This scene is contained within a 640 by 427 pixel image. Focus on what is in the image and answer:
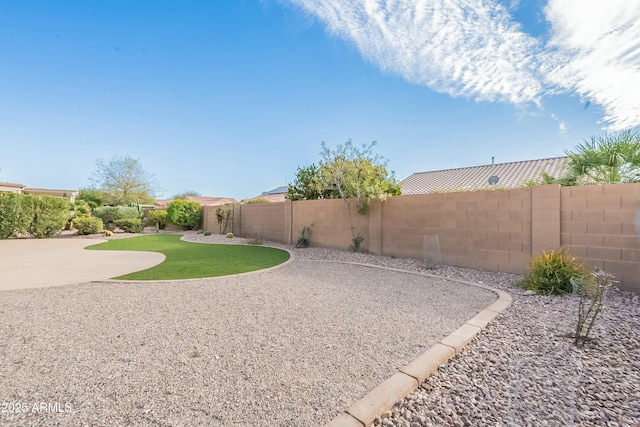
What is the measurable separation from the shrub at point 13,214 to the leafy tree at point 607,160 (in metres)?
22.3

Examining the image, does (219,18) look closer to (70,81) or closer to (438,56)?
(70,81)

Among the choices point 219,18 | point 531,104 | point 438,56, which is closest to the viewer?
point 438,56

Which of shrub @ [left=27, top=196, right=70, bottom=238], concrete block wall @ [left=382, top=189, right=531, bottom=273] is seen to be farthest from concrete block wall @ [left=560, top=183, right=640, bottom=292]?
shrub @ [left=27, top=196, right=70, bottom=238]

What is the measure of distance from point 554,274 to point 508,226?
1699mm

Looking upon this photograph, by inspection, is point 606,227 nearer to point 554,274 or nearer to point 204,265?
point 554,274

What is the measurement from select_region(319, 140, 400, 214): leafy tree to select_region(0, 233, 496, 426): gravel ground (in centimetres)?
435

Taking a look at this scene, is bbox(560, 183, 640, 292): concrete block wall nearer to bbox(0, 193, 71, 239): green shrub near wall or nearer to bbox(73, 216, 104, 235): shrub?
bbox(73, 216, 104, 235): shrub

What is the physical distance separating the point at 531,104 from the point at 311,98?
8121 mm

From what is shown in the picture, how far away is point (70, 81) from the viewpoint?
1091 centimetres

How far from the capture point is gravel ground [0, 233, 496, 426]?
2012 mm

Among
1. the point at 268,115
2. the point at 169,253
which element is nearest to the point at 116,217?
the point at 169,253

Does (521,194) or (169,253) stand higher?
(521,194)

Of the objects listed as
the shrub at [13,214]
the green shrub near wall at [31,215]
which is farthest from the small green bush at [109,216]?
the shrub at [13,214]

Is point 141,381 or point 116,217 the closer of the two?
point 141,381
